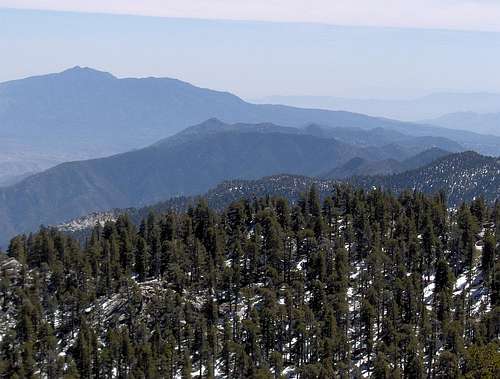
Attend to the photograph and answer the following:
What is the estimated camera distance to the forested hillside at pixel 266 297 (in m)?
121

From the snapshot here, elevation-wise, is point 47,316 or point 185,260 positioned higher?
point 185,260

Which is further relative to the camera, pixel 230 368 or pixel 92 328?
pixel 92 328

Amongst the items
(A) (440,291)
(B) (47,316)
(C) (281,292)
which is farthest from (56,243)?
(A) (440,291)

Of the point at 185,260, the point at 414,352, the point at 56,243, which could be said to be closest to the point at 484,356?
the point at 414,352

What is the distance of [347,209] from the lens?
19988 cm

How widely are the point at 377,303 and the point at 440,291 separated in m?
15.9

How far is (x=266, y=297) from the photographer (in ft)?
465

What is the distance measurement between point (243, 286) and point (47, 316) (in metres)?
51.1

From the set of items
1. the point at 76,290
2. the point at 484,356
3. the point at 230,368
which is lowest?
the point at 230,368

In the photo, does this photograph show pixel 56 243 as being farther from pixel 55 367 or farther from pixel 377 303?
pixel 377 303

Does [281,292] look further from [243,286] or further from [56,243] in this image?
[56,243]

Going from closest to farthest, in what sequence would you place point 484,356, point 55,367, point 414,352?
point 484,356
point 414,352
point 55,367

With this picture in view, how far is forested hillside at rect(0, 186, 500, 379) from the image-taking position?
121000mm

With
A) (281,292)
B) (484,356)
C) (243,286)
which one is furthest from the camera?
(243,286)
